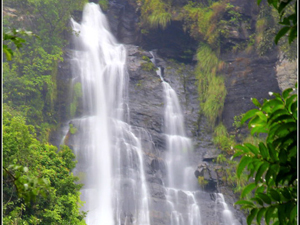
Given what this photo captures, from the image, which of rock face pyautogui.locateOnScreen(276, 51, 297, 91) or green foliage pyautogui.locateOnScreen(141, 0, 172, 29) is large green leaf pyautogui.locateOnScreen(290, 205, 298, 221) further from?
Result: green foliage pyautogui.locateOnScreen(141, 0, 172, 29)

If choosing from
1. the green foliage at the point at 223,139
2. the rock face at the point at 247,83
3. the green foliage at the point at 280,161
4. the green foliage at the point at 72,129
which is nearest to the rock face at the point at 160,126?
the green foliage at the point at 223,139

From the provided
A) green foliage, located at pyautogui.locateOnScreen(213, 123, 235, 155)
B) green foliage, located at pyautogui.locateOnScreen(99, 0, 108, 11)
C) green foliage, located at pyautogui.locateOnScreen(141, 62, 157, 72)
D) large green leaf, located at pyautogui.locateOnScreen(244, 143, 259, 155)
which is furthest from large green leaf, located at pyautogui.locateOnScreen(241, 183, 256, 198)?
green foliage, located at pyautogui.locateOnScreen(99, 0, 108, 11)

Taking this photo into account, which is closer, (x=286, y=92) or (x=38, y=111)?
(x=286, y=92)

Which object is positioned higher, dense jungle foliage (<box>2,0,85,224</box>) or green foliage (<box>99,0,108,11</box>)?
green foliage (<box>99,0,108,11</box>)

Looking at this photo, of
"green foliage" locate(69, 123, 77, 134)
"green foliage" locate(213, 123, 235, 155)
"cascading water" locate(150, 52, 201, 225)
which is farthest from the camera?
"green foliage" locate(69, 123, 77, 134)

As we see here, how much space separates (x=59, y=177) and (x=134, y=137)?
823 centimetres

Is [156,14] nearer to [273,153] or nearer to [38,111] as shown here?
[38,111]

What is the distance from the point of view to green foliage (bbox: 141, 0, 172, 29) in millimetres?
22841

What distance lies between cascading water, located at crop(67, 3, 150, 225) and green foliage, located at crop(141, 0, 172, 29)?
2377mm

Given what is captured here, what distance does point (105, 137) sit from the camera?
1845 centimetres

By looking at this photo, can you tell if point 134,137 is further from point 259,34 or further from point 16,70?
point 259,34

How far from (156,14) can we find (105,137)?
29.5 feet

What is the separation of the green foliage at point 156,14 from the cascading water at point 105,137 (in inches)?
93.6

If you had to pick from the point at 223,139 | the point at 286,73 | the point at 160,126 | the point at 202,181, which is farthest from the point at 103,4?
the point at 202,181
